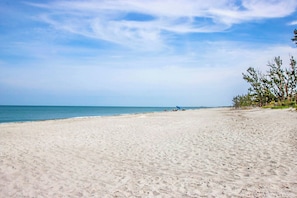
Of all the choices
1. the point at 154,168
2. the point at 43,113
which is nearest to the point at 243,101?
the point at 43,113

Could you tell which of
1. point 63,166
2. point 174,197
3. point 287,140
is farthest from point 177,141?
point 174,197

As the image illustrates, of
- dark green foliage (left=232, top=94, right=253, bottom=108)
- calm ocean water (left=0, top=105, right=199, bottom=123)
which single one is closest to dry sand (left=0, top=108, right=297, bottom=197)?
calm ocean water (left=0, top=105, right=199, bottom=123)

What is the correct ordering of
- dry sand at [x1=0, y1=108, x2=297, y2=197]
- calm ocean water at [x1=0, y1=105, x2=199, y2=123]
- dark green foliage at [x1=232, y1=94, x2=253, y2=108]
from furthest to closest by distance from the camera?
dark green foliage at [x1=232, y1=94, x2=253, y2=108], calm ocean water at [x1=0, y1=105, x2=199, y2=123], dry sand at [x1=0, y1=108, x2=297, y2=197]

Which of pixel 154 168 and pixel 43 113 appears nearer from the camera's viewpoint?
pixel 154 168

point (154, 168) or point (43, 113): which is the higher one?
point (43, 113)

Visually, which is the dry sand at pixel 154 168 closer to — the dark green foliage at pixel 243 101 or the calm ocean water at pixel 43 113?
the calm ocean water at pixel 43 113

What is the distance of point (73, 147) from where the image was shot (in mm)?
11086

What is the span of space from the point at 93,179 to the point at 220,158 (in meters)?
4.20

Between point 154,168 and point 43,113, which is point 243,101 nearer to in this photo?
point 43,113

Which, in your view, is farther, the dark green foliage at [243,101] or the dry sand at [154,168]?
→ the dark green foliage at [243,101]

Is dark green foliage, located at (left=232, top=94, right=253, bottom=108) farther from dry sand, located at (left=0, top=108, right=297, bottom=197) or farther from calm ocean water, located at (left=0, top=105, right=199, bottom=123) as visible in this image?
dry sand, located at (left=0, top=108, right=297, bottom=197)

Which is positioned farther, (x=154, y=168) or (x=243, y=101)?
(x=243, y=101)

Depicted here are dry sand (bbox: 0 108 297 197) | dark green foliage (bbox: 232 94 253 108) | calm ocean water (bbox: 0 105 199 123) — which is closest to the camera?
dry sand (bbox: 0 108 297 197)

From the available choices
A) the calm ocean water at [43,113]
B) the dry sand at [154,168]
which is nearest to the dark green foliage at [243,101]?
the calm ocean water at [43,113]
